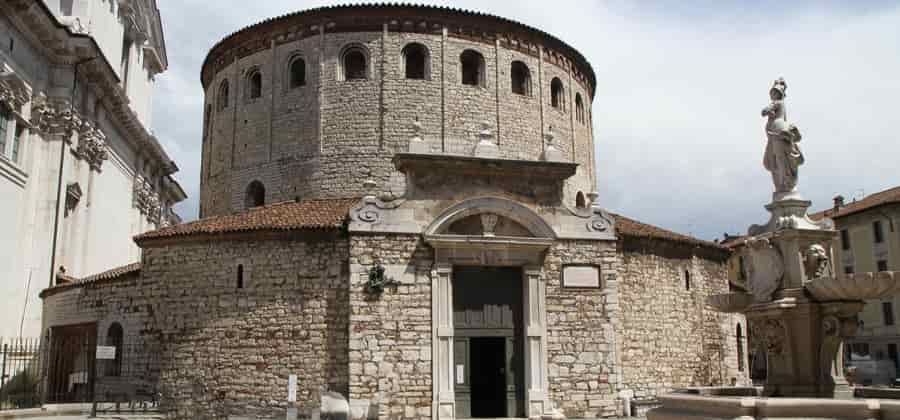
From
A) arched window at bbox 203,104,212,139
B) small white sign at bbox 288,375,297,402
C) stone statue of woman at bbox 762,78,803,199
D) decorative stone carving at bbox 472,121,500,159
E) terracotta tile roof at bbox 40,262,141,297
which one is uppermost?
arched window at bbox 203,104,212,139

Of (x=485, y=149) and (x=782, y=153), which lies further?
(x=485, y=149)

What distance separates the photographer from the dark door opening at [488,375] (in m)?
19.9

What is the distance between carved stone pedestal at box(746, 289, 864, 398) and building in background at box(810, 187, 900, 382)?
3517 cm

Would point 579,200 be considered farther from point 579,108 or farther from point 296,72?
point 296,72

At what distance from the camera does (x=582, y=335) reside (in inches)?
795

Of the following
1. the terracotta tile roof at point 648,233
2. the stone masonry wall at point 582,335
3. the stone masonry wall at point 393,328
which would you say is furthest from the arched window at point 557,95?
the stone masonry wall at point 393,328

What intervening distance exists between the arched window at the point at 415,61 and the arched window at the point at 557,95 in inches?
194

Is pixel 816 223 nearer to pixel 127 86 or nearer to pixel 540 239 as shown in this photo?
pixel 540 239

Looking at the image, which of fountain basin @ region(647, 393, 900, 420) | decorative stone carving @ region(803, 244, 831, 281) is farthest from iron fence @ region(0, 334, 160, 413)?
decorative stone carving @ region(803, 244, 831, 281)

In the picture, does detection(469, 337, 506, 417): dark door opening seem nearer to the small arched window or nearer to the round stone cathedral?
the round stone cathedral

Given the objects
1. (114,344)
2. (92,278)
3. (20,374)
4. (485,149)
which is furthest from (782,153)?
(20,374)

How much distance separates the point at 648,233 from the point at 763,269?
11648mm

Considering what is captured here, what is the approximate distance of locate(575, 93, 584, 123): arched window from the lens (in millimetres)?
29609

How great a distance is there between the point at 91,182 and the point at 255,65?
28.4 ft
